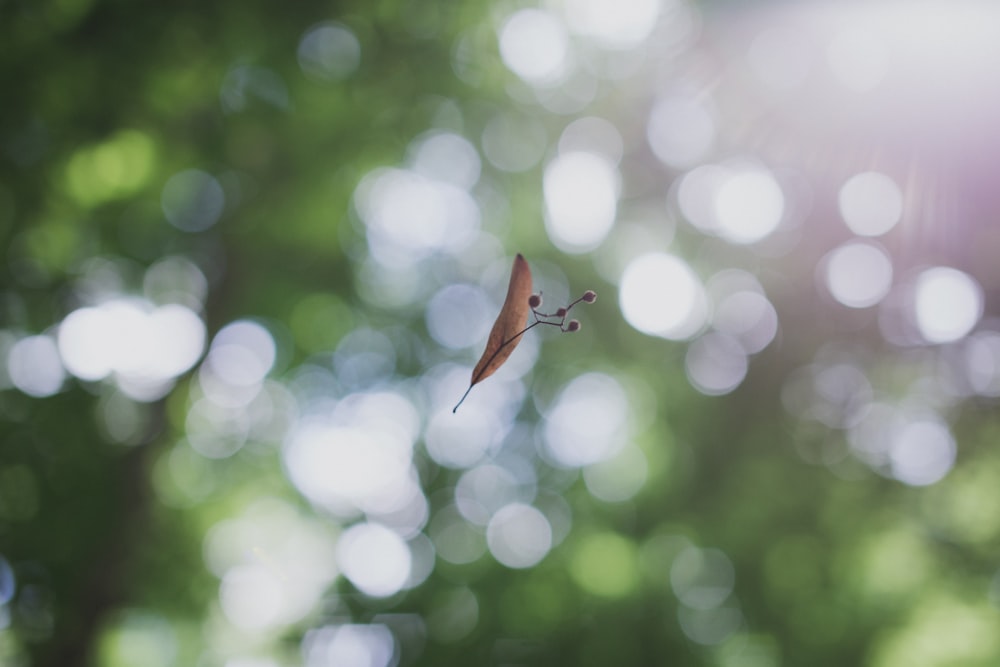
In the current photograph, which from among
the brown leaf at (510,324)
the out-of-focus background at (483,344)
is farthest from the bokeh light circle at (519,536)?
the brown leaf at (510,324)

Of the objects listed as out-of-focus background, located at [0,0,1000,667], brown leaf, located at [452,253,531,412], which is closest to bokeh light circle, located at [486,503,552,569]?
out-of-focus background, located at [0,0,1000,667]

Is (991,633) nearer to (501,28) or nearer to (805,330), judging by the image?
(805,330)

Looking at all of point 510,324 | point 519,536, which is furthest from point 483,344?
point 510,324

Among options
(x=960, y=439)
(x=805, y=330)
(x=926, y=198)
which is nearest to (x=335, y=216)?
(x=805, y=330)

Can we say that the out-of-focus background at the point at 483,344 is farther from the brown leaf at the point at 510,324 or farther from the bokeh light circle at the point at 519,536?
the brown leaf at the point at 510,324

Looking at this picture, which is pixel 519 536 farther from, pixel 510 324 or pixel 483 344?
pixel 510 324

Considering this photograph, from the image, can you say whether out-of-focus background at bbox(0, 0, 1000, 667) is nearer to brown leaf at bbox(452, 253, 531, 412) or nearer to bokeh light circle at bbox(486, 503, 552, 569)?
bokeh light circle at bbox(486, 503, 552, 569)

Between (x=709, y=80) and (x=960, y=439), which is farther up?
(x=709, y=80)

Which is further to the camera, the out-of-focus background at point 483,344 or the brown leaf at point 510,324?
the out-of-focus background at point 483,344
